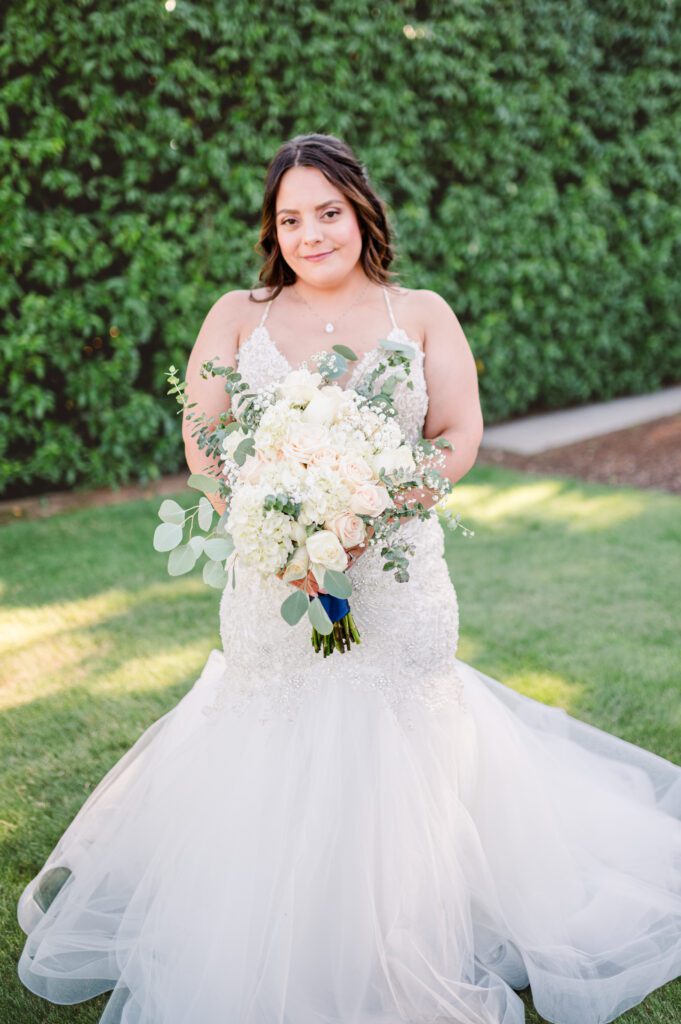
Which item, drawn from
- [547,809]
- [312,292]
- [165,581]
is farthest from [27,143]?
[547,809]

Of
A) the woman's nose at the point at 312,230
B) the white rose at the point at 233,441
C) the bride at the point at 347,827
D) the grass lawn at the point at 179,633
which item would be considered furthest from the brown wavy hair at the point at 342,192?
the grass lawn at the point at 179,633

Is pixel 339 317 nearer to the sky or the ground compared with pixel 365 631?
nearer to the sky

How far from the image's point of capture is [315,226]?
2572 millimetres

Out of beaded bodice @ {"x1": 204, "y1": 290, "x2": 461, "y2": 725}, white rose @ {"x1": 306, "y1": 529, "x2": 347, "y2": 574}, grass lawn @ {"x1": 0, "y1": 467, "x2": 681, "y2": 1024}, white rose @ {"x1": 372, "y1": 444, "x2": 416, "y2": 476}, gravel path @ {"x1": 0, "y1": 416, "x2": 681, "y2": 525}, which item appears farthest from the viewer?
gravel path @ {"x1": 0, "y1": 416, "x2": 681, "y2": 525}

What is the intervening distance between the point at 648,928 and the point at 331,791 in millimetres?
1020

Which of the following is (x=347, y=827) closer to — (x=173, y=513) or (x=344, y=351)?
(x=173, y=513)

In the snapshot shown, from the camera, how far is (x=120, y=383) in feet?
21.6

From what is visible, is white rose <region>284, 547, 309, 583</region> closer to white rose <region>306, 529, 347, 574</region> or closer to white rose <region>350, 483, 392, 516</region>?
white rose <region>306, 529, 347, 574</region>

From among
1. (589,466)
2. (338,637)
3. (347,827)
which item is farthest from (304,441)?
(589,466)

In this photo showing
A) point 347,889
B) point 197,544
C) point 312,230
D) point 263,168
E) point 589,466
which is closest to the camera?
point 197,544

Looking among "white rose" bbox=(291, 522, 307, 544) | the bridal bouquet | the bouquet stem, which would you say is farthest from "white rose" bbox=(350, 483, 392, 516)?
the bouquet stem

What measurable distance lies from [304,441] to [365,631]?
0.72 meters

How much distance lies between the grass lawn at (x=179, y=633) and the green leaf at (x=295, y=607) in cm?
123

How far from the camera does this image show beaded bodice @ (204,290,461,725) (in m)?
2.52
